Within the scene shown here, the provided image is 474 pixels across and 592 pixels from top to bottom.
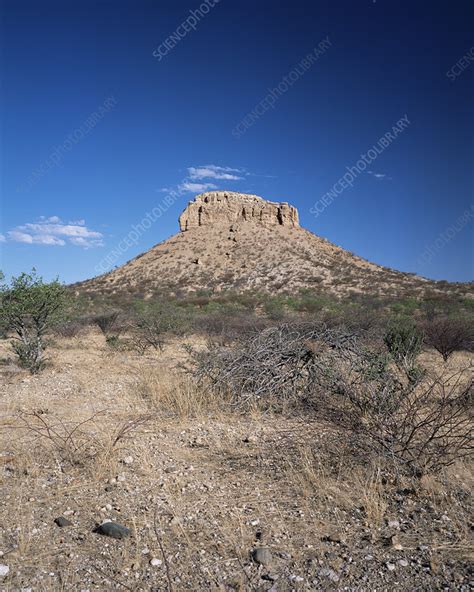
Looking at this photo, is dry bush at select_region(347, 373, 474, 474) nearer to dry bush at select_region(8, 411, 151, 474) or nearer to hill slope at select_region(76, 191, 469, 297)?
dry bush at select_region(8, 411, 151, 474)

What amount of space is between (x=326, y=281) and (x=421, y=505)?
36359mm

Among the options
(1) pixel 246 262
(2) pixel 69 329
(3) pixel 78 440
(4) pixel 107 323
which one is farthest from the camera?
(1) pixel 246 262

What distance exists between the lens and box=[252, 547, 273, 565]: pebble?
2.43 metres

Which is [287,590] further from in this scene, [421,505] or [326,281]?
[326,281]

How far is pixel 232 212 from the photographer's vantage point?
5391 cm

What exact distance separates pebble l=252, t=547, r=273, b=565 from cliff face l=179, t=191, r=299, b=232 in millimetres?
50763

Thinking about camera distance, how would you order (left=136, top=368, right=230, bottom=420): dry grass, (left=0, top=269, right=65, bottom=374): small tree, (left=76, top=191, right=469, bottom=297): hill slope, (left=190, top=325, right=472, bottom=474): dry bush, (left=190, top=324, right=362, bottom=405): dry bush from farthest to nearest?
1. (left=76, top=191, right=469, bottom=297): hill slope
2. (left=0, top=269, right=65, bottom=374): small tree
3. (left=190, top=324, right=362, bottom=405): dry bush
4. (left=136, top=368, right=230, bottom=420): dry grass
5. (left=190, top=325, right=472, bottom=474): dry bush

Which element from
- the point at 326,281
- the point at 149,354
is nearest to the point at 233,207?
the point at 326,281

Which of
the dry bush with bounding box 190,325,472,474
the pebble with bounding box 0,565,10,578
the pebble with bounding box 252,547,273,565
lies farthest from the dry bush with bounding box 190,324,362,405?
the pebble with bounding box 0,565,10,578

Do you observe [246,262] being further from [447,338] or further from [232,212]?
[447,338]

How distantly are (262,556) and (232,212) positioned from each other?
174 ft

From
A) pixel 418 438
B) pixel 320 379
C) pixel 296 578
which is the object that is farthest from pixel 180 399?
pixel 296 578

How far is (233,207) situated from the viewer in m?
54.3

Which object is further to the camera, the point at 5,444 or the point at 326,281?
the point at 326,281
